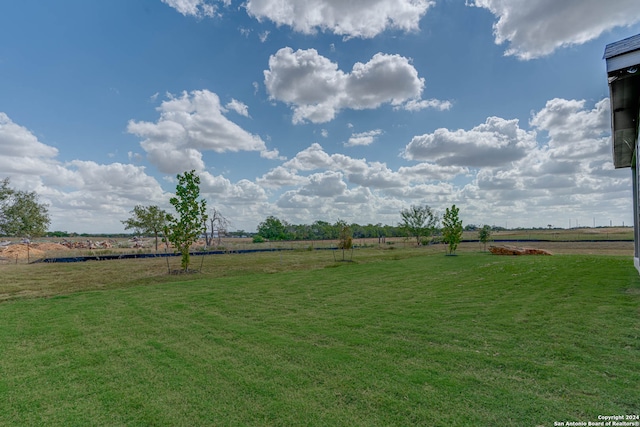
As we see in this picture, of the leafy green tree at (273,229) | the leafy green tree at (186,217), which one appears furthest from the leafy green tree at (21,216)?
the leafy green tree at (273,229)

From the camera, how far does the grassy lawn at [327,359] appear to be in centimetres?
269

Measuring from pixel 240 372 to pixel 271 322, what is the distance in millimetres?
2035

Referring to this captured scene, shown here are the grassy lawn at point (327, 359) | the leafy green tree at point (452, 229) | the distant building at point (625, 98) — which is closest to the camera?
the grassy lawn at point (327, 359)

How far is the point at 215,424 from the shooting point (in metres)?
2.55

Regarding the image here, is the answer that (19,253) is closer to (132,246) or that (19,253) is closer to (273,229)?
(132,246)

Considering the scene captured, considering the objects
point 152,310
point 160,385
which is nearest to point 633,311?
point 160,385

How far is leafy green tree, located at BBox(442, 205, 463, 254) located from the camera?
21859mm

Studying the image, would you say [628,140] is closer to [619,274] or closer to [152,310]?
[619,274]

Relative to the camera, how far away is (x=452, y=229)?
22172mm

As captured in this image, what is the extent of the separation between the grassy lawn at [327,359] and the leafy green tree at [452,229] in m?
14.4

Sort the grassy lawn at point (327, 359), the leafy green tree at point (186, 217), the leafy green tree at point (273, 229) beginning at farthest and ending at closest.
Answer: the leafy green tree at point (273, 229)
the leafy green tree at point (186, 217)
the grassy lawn at point (327, 359)

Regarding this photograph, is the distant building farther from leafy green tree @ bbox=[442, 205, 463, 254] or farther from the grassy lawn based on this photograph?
leafy green tree @ bbox=[442, 205, 463, 254]

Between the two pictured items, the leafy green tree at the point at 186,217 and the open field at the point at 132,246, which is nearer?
the leafy green tree at the point at 186,217

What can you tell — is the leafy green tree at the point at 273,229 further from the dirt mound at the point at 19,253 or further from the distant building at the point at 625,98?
the distant building at the point at 625,98
